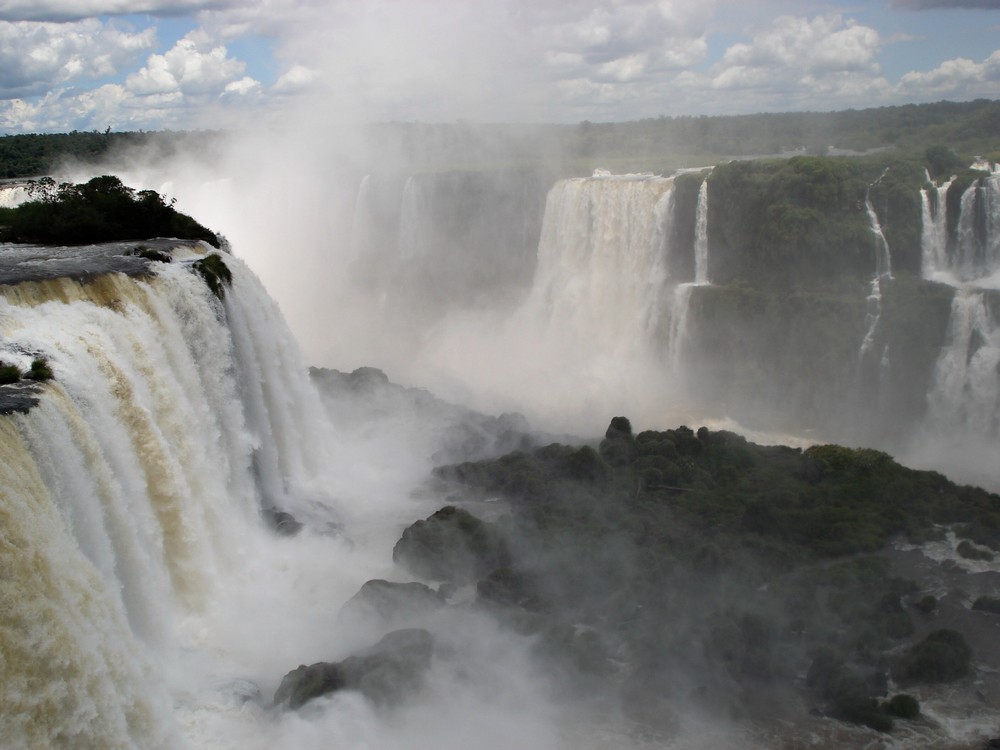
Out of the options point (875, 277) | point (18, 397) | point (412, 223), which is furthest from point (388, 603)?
point (412, 223)

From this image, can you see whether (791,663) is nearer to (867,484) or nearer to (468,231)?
(867,484)

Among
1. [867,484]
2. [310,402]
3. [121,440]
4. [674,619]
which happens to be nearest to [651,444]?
[867,484]

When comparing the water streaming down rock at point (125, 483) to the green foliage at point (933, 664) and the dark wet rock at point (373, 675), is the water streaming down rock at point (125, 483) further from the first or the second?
the green foliage at point (933, 664)

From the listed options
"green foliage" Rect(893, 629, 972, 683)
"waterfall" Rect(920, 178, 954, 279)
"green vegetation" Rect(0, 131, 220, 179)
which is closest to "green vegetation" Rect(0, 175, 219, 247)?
"green foliage" Rect(893, 629, 972, 683)

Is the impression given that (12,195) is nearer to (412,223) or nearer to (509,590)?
(412,223)

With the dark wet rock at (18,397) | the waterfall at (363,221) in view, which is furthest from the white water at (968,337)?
the waterfall at (363,221)
